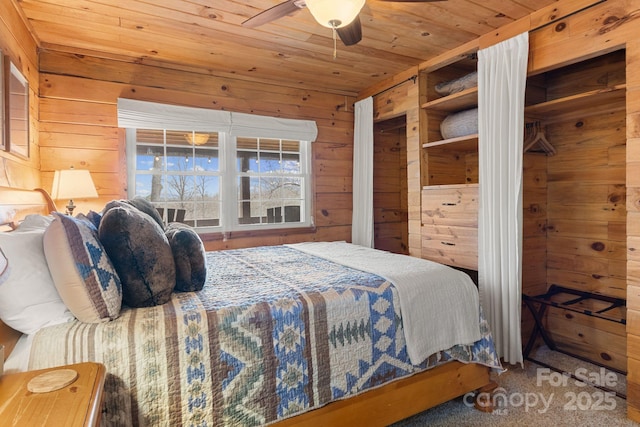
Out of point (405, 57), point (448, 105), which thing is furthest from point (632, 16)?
point (405, 57)

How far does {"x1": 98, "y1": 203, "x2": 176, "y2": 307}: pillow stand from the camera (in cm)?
→ 138

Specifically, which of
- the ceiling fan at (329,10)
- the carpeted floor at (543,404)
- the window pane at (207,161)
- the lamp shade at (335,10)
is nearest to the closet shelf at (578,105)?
the ceiling fan at (329,10)

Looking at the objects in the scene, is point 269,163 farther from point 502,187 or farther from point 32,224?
point 32,224

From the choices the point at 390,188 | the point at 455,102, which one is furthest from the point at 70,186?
the point at 390,188

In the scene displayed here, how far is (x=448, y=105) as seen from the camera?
3.06 meters

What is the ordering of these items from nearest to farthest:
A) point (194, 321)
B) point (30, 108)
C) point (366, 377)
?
point (194, 321) → point (366, 377) → point (30, 108)

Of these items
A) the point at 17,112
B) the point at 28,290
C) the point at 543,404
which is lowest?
the point at 543,404

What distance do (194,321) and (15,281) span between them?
60 centimetres

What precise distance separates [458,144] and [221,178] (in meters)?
2.18

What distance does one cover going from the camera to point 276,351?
4.76 feet

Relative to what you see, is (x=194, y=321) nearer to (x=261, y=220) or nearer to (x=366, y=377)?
(x=366, y=377)

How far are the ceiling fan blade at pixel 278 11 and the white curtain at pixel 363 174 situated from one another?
77.6 inches

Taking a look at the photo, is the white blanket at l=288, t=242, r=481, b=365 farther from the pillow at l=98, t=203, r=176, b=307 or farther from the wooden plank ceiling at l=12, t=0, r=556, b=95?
the wooden plank ceiling at l=12, t=0, r=556, b=95

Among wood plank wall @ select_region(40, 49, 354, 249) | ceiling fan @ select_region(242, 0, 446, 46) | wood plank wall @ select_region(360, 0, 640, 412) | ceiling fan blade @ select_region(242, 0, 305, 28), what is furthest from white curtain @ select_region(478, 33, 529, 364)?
wood plank wall @ select_region(40, 49, 354, 249)
